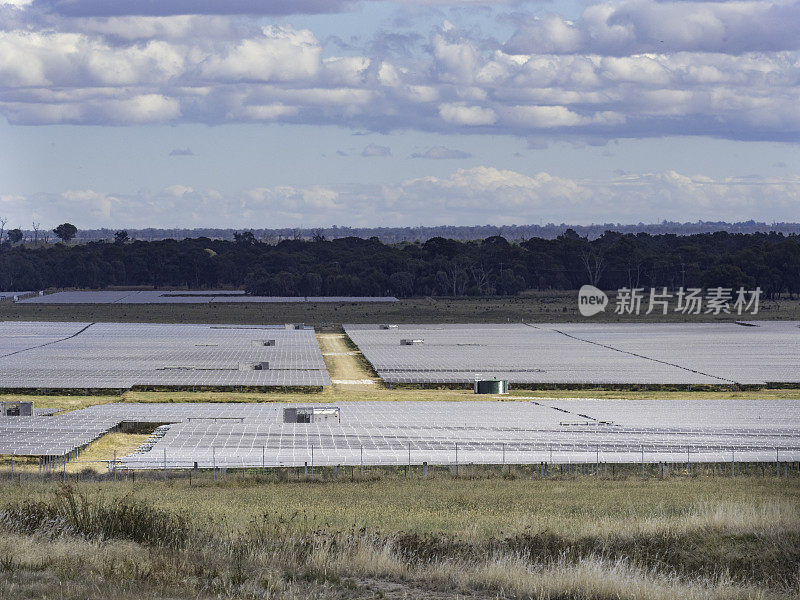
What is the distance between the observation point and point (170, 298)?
14688 cm

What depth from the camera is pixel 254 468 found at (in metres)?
33.0

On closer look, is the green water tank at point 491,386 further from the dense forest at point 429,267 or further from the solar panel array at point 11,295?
the solar panel array at point 11,295

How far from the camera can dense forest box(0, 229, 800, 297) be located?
158m

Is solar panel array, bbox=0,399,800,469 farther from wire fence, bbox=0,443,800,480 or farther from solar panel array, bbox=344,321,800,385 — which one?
solar panel array, bbox=344,321,800,385

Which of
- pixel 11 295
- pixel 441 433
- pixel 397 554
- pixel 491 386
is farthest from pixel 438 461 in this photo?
pixel 11 295

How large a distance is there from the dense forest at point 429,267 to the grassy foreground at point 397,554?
A: 135530 mm

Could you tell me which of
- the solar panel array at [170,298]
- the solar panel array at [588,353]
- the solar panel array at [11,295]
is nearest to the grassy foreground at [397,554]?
the solar panel array at [588,353]

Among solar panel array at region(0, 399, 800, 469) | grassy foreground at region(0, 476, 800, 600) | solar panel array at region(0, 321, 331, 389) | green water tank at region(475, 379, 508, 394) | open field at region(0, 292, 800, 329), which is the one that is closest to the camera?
grassy foreground at region(0, 476, 800, 600)

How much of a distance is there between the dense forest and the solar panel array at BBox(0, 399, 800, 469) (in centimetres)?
10290

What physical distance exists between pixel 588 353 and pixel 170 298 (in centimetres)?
8385

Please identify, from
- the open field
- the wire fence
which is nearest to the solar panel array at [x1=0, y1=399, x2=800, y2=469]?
the wire fence

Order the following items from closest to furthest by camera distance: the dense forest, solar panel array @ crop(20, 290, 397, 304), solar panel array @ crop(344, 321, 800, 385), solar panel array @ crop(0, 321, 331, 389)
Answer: solar panel array @ crop(0, 321, 331, 389) → solar panel array @ crop(344, 321, 800, 385) → solar panel array @ crop(20, 290, 397, 304) → the dense forest

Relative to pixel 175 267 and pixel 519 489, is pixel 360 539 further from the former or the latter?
pixel 175 267

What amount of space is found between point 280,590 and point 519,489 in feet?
54.9
